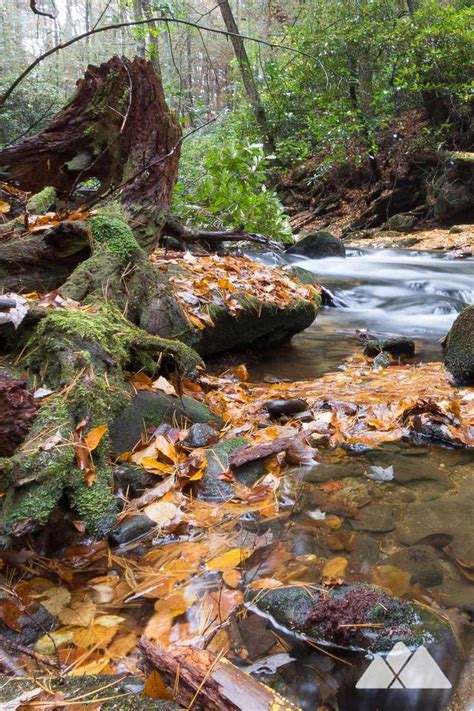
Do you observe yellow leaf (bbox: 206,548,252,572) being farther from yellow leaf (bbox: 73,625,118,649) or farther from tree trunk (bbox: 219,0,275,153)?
tree trunk (bbox: 219,0,275,153)

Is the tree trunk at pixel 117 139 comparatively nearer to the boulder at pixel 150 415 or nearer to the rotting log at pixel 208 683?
the boulder at pixel 150 415

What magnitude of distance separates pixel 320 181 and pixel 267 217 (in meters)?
11.2

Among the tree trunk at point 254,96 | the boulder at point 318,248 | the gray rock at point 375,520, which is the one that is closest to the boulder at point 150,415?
the gray rock at point 375,520

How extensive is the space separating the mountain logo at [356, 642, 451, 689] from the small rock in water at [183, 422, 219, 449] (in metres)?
1.33

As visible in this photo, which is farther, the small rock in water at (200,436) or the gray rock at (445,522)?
the small rock in water at (200,436)

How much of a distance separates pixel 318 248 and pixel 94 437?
9.27 metres

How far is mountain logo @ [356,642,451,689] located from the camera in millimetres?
1201

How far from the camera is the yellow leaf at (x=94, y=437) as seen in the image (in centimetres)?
181

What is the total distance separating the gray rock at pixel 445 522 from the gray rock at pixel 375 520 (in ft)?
0.16

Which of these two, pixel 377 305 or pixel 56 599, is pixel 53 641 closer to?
pixel 56 599

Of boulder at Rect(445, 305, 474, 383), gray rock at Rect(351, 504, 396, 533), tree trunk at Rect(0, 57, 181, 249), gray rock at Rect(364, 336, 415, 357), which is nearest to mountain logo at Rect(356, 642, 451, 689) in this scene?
gray rock at Rect(351, 504, 396, 533)

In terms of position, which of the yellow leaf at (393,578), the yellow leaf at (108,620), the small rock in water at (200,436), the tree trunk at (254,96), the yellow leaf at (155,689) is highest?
the tree trunk at (254,96)

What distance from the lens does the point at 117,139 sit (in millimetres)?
4285

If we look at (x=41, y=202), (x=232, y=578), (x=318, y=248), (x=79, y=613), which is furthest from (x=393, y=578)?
(x=318, y=248)
